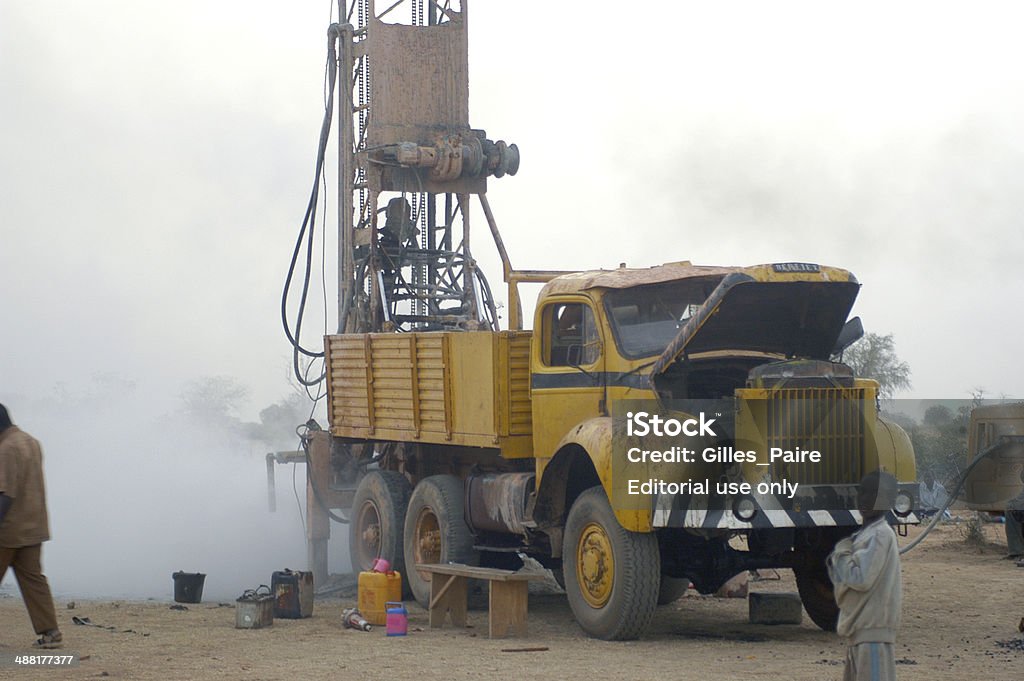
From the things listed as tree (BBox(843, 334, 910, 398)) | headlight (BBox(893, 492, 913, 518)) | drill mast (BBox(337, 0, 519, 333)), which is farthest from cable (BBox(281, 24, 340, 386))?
tree (BBox(843, 334, 910, 398))

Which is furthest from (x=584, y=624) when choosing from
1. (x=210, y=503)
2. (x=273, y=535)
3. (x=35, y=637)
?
(x=210, y=503)

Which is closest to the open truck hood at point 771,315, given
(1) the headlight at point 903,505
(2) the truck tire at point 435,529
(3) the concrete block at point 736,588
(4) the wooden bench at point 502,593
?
(1) the headlight at point 903,505

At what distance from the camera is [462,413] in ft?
45.0

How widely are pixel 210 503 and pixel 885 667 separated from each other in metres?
20.9

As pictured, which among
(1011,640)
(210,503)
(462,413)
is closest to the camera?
(1011,640)

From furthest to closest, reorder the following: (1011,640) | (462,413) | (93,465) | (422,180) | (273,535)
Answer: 1. (93,465)
2. (273,535)
3. (422,180)
4. (462,413)
5. (1011,640)

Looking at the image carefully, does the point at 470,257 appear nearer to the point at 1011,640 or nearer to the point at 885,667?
the point at 1011,640

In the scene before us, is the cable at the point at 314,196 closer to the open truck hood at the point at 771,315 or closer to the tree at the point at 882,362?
the open truck hood at the point at 771,315

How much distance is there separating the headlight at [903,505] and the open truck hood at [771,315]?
1.38 meters

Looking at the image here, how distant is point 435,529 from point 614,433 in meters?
4.15

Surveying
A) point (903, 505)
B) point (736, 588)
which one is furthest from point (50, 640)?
point (736, 588)

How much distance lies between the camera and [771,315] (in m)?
11.7

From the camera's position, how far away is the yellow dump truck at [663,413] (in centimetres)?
1102

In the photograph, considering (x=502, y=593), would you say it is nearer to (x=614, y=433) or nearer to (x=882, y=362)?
(x=614, y=433)
